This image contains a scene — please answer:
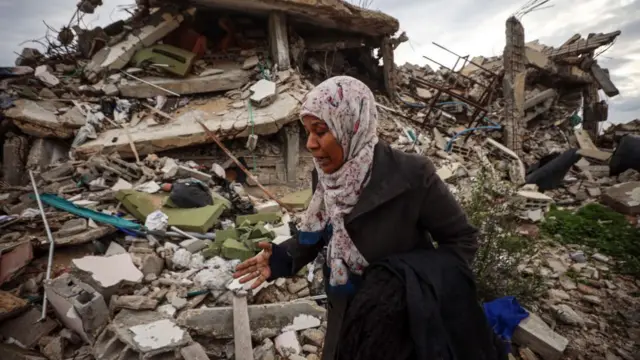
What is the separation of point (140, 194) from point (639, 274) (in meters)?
6.66

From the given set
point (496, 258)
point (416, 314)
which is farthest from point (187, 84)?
point (416, 314)

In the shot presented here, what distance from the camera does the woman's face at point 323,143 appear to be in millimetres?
1299

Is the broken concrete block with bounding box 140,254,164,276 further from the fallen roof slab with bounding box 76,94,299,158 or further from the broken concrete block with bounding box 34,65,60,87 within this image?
the broken concrete block with bounding box 34,65,60,87

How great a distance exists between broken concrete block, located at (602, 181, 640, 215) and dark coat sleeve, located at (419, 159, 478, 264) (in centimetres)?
641

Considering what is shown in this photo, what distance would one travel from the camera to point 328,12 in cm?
775

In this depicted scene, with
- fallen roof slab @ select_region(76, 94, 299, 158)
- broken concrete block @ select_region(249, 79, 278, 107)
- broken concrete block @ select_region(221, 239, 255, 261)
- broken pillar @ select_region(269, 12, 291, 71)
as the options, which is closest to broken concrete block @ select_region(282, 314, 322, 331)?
broken concrete block @ select_region(221, 239, 255, 261)

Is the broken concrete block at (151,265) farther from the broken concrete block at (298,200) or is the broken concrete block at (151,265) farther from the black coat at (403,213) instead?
the black coat at (403,213)

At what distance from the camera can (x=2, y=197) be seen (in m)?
4.82

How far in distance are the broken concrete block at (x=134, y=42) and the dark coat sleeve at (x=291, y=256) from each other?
25.7ft

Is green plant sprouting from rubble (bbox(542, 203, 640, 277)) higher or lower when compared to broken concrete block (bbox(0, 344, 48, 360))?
higher

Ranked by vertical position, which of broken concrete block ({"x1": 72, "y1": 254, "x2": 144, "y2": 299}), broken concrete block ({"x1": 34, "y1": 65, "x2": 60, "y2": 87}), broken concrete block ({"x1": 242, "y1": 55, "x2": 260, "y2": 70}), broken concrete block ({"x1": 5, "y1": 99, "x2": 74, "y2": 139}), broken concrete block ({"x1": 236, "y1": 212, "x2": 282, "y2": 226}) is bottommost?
broken concrete block ({"x1": 72, "y1": 254, "x2": 144, "y2": 299})

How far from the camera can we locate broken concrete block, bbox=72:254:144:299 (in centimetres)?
300

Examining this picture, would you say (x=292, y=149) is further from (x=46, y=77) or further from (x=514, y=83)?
(x=514, y=83)

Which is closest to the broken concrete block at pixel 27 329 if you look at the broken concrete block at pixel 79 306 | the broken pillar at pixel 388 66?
the broken concrete block at pixel 79 306
